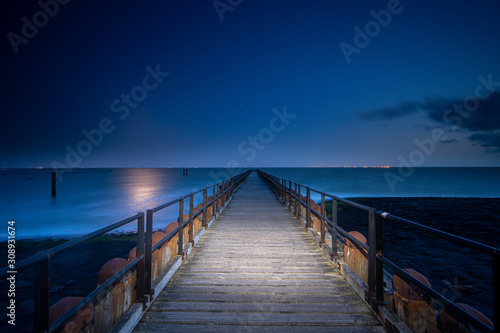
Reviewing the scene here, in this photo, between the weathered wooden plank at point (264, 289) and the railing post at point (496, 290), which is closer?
the railing post at point (496, 290)

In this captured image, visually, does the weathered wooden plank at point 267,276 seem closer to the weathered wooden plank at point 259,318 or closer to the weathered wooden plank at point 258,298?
the weathered wooden plank at point 258,298

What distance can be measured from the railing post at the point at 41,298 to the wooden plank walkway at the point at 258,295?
1226 millimetres

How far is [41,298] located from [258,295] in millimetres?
2393

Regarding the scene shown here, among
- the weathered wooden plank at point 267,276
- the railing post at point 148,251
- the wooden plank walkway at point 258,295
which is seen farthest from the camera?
the weathered wooden plank at point 267,276

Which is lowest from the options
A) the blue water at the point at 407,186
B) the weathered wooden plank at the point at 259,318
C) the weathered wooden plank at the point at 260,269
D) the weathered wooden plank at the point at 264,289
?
the blue water at the point at 407,186

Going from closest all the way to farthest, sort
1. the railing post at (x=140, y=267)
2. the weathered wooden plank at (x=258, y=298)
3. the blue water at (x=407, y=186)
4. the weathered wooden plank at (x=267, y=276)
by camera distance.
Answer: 1. the railing post at (x=140, y=267)
2. the weathered wooden plank at (x=258, y=298)
3. the weathered wooden plank at (x=267, y=276)
4. the blue water at (x=407, y=186)

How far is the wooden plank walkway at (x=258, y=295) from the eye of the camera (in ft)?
9.07

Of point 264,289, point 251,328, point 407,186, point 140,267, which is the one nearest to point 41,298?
point 140,267

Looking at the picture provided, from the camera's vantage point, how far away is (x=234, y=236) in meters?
6.27

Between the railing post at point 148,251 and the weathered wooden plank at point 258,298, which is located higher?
the railing post at point 148,251

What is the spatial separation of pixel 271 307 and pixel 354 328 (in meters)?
0.92

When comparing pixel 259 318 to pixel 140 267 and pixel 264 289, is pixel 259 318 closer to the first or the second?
pixel 264 289

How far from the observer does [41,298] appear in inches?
65.2

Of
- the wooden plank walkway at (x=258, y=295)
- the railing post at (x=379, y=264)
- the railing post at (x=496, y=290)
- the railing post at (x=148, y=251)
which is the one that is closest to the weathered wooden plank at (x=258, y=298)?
the wooden plank walkway at (x=258, y=295)
